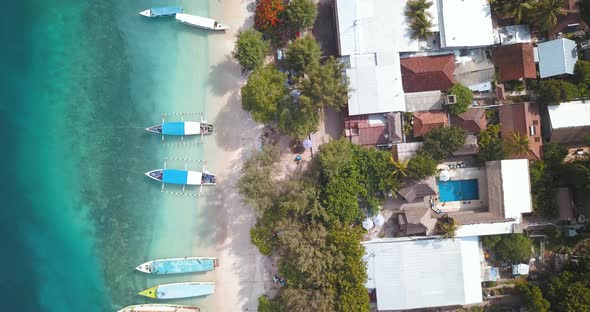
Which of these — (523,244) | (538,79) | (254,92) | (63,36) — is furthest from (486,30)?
(63,36)

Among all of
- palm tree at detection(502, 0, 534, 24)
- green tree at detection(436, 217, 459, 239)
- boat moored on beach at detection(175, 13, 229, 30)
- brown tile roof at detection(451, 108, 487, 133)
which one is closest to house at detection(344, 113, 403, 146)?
brown tile roof at detection(451, 108, 487, 133)

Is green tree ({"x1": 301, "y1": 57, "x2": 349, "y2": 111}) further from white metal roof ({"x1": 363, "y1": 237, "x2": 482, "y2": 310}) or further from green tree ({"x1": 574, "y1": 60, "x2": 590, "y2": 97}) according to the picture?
green tree ({"x1": 574, "y1": 60, "x2": 590, "y2": 97})

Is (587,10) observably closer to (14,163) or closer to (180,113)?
(180,113)

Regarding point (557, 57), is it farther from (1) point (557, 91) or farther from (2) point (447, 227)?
(2) point (447, 227)

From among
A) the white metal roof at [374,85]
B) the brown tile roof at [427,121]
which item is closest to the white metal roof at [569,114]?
the brown tile roof at [427,121]

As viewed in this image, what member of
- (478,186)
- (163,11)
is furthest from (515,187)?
(163,11)

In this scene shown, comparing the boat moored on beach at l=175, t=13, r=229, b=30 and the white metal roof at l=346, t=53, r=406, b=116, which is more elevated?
the boat moored on beach at l=175, t=13, r=229, b=30
